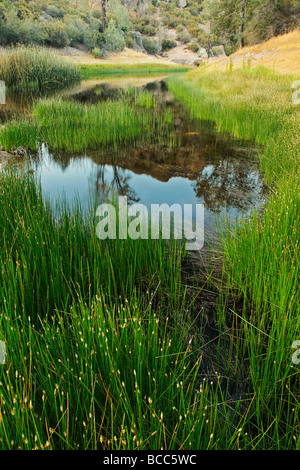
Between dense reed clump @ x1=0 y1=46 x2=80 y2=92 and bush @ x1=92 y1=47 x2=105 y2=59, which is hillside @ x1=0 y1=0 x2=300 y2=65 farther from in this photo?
dense reed clump @ x1=0 y1=46 x2=80 y2=92

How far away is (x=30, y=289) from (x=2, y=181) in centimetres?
196

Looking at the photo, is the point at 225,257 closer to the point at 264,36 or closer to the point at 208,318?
the point at 208,318

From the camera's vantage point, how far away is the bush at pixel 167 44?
72.8 m

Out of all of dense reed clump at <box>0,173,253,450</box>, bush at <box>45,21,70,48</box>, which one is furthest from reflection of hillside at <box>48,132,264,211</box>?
bush at <box>45,21,70,48</box>

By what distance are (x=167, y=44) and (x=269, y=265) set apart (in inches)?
3250

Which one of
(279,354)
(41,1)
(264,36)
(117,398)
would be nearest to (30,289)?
(117,398)

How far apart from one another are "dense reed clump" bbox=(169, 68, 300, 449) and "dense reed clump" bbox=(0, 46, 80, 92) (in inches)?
449

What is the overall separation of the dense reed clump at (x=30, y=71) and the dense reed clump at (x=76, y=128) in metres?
9.33

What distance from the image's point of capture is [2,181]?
3865mm

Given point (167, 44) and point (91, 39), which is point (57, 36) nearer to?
point (91, 39)

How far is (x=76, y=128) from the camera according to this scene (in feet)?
29.5

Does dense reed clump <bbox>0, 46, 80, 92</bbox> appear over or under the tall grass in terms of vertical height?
under

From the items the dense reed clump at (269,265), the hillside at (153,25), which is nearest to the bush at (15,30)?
the hillside at (153,25)

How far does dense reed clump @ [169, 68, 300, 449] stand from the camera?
1.87 meters
